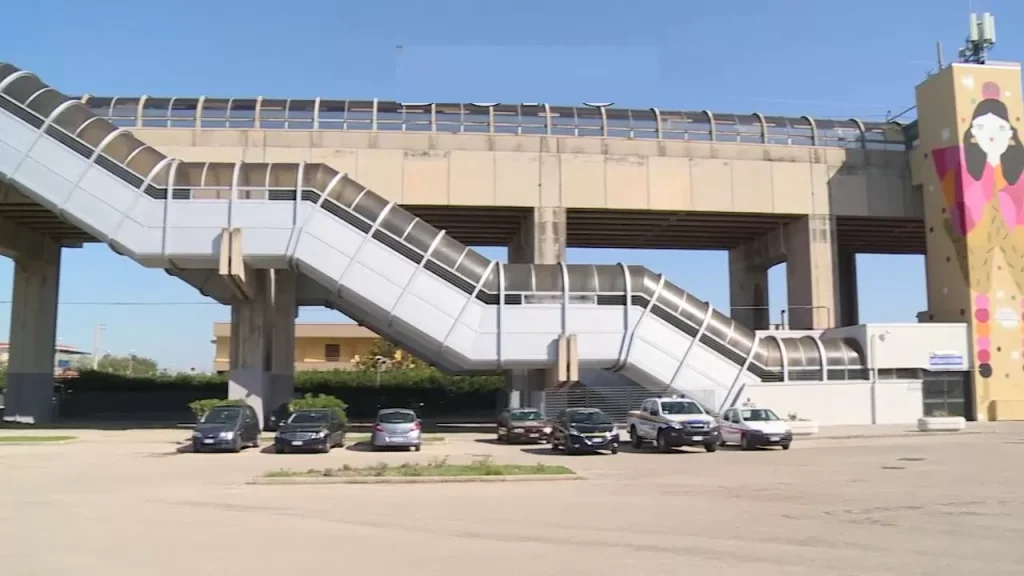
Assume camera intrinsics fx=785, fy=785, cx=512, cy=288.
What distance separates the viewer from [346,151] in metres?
39.8

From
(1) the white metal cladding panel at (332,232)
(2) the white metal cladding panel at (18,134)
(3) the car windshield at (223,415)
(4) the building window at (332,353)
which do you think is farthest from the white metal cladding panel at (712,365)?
(4) the building window at (332,353)

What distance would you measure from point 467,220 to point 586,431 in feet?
78.1

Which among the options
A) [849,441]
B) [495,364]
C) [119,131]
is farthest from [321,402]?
[849,441]

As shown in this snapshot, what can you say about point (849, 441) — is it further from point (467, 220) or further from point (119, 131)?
point (119, 131)

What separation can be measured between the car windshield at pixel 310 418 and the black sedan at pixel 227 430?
178 centimetres

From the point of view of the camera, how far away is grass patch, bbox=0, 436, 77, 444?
94.9 ft

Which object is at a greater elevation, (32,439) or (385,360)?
(385,360)

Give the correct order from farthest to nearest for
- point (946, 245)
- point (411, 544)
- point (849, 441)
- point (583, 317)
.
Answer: point (946, 245) → point (583, 317) → point (849, 441) → point (411, 544)

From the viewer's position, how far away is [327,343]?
273 feet

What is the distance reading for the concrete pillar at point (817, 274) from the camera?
138 ft

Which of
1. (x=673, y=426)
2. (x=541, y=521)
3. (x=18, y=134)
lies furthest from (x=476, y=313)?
(x=541, y=521)

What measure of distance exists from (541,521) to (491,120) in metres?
32.5

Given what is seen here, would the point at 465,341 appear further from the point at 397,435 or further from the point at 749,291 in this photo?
the point at 749,291

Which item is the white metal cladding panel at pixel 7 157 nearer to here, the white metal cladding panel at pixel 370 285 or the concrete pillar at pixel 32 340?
the white metal cladding panel at pixel 370 285
